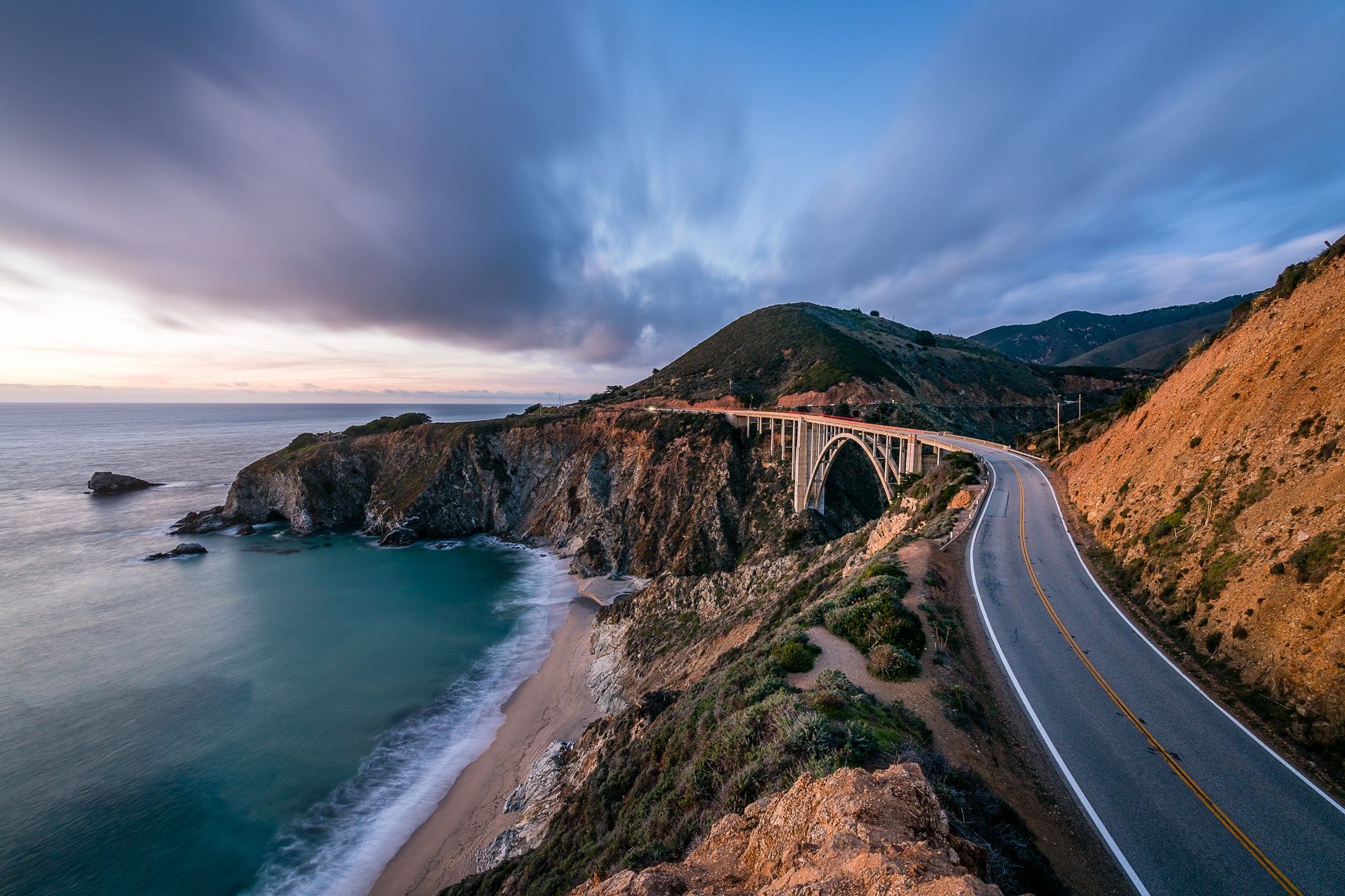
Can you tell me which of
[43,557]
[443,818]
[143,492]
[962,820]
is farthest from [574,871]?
[143,492]

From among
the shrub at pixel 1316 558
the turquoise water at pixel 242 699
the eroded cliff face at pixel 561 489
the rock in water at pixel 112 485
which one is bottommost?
the turquoise water at pixel 242 699

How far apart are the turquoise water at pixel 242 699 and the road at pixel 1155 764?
23.3 metres

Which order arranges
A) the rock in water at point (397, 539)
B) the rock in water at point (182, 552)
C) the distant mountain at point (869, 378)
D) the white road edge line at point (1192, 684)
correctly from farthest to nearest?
the distant mountain at point (869, 378)
the rock in water at point (397, 539)
the rock in water at point (182, 552)
the white road edge line at point (1192, 684)

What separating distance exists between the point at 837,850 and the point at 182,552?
75.1 metres

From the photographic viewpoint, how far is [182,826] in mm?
19094

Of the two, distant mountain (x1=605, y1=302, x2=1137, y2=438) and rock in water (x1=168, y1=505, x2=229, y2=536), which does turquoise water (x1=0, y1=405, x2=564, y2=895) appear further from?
distant mountain (x1=605, y1=302, x2=1137, y2=438)

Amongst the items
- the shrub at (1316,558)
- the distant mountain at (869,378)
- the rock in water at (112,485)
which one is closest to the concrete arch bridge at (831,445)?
the distant mountain at (869,378)

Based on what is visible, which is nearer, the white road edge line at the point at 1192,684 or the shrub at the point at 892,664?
the white road edge line at the point at 1192,684

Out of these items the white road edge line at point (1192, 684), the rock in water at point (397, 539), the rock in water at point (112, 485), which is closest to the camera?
the white road edge line at point (1192, 684)

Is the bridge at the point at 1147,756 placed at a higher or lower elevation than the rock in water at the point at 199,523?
higher

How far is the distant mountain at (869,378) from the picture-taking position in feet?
214

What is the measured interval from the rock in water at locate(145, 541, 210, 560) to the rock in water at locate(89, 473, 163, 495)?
46892 mm

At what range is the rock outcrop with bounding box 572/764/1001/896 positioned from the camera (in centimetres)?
403

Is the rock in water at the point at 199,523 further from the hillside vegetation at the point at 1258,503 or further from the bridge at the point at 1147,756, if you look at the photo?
the hillside vegetation at the point at 1258,503
